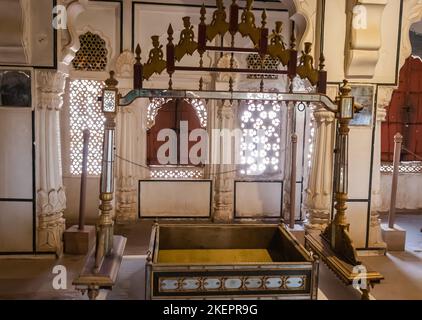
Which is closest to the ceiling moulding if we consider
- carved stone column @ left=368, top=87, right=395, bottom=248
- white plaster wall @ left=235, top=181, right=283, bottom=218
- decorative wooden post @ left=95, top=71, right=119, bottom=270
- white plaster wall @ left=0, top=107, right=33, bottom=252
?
carved stone column @ left=368, top=87, right=395, bottom=248

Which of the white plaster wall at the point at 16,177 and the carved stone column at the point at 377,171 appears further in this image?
the carved stone column at the point at 377,171

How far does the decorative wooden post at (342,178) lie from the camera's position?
374 centimetres

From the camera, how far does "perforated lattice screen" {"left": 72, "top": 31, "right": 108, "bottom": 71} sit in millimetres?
6953

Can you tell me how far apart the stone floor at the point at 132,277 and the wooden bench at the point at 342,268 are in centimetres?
14

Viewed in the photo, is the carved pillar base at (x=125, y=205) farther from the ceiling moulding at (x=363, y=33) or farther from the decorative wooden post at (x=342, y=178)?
the decorative wooden post at (x=342, y=178)

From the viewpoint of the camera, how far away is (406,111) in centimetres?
851

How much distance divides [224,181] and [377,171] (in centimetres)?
250

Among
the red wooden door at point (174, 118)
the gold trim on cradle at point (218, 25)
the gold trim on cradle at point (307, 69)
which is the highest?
the gold trim on cradle at point (218, 25)

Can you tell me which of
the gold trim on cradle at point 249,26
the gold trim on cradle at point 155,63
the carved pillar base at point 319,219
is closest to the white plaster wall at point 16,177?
the gold trim on cradle at point 155,63

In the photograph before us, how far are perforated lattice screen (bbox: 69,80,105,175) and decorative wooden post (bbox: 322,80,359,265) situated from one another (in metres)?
4.30

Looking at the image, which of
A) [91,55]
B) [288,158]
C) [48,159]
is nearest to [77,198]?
[48,159]

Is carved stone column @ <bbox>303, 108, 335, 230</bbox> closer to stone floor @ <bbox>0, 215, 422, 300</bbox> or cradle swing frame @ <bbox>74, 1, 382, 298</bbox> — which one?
stone floor @ <bbox>0, 215, 422, 300</bbox>

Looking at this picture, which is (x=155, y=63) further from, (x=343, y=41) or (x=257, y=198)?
(x=257, y=198)

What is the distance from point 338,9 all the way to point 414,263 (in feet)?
10.5
